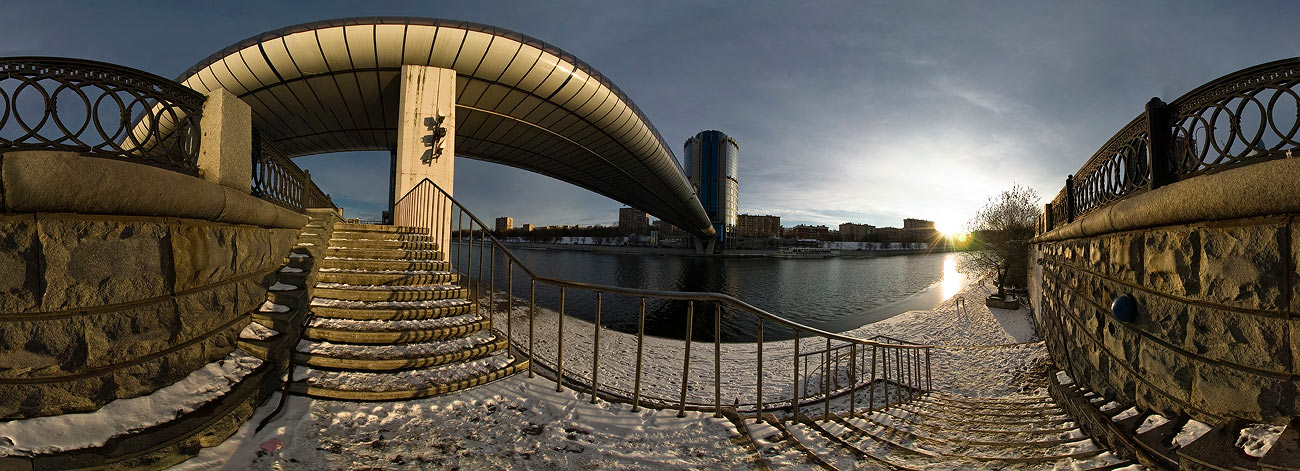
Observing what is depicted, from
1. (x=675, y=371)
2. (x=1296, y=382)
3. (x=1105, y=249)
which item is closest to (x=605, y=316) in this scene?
(x=675, y=371)

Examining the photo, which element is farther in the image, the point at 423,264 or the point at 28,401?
the point at 423,264

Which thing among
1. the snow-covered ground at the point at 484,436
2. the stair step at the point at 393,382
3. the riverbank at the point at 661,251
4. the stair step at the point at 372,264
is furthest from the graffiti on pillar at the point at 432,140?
the riverbank at the point at 661,251

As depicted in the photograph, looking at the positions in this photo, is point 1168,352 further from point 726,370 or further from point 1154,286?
point 726,370

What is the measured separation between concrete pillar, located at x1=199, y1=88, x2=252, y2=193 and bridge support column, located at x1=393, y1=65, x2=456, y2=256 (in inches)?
194

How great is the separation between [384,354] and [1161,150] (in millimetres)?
6537

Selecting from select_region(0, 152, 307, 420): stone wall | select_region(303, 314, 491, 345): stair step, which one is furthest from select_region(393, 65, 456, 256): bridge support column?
select_region(0, 152, 307, 420): stone wall

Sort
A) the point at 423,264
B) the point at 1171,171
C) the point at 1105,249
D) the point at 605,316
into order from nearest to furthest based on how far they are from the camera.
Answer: the point at 1171,171
the point at 1105,249
the point at 423,264
the point at 605,316

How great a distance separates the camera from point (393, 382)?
3.13m

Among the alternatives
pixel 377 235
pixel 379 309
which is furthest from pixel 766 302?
pixel 379 309

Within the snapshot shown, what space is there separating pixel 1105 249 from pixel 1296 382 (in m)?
2.07

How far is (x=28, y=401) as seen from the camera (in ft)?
6.84

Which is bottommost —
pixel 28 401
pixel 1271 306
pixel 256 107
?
pixel 28 401

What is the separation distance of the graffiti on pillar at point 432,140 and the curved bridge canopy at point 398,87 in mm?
1232

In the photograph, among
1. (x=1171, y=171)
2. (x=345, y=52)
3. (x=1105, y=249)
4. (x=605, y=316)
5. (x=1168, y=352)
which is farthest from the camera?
(x=605, y=316)
